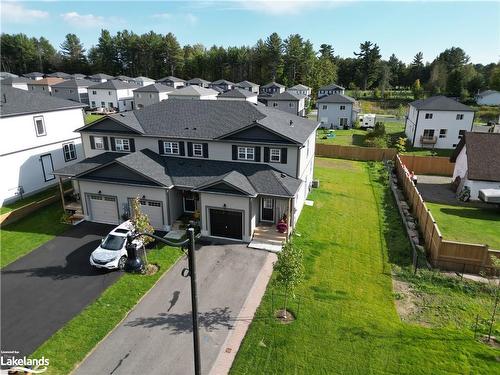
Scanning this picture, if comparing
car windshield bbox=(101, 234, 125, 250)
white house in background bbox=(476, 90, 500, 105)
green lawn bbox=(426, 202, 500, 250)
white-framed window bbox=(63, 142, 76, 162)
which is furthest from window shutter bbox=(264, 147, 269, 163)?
white house in background bbox=(476, 90, 500, 105)

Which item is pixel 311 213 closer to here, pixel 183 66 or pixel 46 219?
pixel 46 219

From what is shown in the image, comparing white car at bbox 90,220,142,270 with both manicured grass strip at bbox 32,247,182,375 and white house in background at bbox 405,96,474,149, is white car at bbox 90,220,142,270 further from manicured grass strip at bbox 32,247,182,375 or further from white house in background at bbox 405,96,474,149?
white house in background at bbox 405,96,474,149

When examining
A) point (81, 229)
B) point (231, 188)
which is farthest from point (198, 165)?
point (81, 229)

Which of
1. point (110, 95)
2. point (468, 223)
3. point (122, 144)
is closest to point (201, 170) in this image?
point (122, 144)

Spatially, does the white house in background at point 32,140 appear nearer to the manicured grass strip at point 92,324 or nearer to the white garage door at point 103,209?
the white garage door at point 103,209

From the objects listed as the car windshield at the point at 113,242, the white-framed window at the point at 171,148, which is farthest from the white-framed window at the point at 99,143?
the car windshield at the point at 113,242

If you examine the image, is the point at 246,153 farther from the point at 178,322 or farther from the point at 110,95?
the point at 110,95
